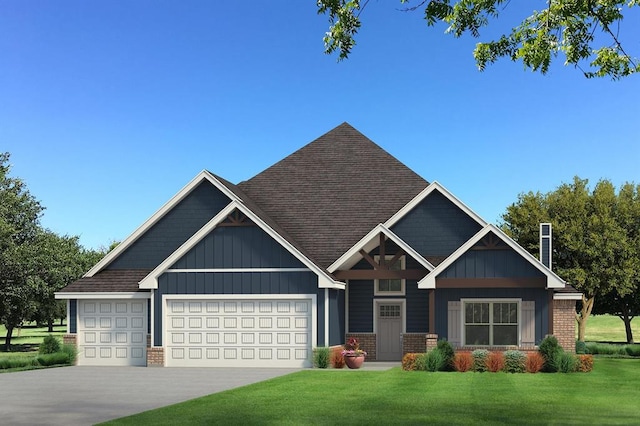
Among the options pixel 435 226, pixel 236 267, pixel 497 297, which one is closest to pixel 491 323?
pixel 497 297

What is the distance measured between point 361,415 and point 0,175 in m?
44.4

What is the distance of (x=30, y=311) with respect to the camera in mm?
57188

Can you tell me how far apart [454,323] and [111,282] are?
46.5 feet

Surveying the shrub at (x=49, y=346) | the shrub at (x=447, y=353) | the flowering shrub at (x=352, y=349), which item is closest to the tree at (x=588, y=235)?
the flowering shrub at (x=352, y=349)

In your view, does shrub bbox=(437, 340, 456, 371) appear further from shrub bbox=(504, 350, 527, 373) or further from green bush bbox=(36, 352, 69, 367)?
green bush bbox=(36, 352, 69, 367)

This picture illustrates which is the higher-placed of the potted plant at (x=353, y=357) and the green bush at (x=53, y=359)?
the potted plant at (x=353, y=357)

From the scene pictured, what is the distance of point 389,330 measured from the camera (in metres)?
34.7

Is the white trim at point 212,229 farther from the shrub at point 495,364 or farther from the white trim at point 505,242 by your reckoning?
the shrub at point 495,364

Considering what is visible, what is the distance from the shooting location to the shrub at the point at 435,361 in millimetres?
28234

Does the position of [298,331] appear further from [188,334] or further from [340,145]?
[340,145]

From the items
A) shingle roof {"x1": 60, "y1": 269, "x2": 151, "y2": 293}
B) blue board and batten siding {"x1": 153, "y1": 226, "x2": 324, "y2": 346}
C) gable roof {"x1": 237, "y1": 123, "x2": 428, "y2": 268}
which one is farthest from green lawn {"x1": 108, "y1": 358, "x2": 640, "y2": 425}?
gable roof {"x1": 237, "y1": 123, "x2": 428, "y2": 268}

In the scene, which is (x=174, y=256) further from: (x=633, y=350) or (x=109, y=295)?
(x=633, y=350)

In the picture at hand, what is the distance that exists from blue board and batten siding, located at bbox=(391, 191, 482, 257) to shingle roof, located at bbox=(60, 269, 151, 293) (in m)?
11.1

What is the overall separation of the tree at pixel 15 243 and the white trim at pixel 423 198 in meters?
26.7
